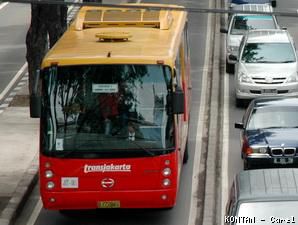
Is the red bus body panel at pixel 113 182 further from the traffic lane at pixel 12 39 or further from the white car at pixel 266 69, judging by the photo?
the traffic lane at pixel 12 39

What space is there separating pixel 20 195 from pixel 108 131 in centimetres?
344

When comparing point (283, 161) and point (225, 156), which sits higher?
point (283, 161)

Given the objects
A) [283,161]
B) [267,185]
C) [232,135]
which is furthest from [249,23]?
[267,185]

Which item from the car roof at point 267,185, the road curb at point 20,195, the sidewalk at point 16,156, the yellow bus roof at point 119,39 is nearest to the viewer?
the car roof at point 267,185

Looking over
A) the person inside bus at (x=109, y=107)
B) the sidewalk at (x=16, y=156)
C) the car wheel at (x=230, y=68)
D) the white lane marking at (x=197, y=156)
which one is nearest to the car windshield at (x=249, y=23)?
the white lane marking at (x=197, y=156)

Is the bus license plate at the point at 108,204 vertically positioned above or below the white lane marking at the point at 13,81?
above

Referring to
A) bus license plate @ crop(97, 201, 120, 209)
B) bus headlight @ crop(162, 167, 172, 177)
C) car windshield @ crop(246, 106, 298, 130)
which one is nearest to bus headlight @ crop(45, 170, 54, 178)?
bus license plate @ crop(97, 201, 120, 209)

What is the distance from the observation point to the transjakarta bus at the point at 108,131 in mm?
16250

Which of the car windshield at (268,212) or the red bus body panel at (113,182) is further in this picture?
the red bus body panel at (113,182)

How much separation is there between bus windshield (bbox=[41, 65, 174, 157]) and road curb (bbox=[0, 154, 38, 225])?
73.8 inches

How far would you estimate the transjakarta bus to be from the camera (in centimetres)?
1625

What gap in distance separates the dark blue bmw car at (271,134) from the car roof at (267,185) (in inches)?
229

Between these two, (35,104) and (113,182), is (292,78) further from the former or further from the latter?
(35,104)

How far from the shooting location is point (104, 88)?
1633cm
